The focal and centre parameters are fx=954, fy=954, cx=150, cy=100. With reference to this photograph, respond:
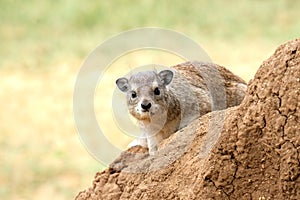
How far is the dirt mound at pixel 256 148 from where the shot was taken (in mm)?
4352

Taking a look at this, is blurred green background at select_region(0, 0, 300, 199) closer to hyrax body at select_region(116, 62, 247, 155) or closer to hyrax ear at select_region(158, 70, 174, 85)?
hyrax body at select_region(116, 62, 247, 155)

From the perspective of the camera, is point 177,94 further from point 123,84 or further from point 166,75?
point 123,84

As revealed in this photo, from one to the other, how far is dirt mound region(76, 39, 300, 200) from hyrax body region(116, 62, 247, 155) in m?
1.42

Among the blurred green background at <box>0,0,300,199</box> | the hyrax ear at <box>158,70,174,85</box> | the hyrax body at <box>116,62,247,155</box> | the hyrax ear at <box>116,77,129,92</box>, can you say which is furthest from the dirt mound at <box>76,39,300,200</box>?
the blurred green background at <box>0,0,300,199</box>

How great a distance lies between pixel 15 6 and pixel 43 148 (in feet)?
22.0

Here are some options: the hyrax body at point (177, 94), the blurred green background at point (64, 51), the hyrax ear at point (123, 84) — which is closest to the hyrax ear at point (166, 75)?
the hyrax body at point (177, 94)

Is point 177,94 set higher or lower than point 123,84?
lower

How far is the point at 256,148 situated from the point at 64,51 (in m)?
13.3

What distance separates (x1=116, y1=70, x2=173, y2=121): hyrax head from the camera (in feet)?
20.8

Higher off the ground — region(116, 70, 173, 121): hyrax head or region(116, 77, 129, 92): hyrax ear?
region(116, 77, 129, 92): hyrax ear

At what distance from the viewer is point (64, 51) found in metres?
17.5

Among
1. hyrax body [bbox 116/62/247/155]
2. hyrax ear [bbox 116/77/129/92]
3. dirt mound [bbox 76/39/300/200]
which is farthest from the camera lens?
hyrax ear [bbox 116/77/129/92]

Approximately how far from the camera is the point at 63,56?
679 inches

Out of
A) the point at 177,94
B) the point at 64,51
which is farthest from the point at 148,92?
the point at 64,51
